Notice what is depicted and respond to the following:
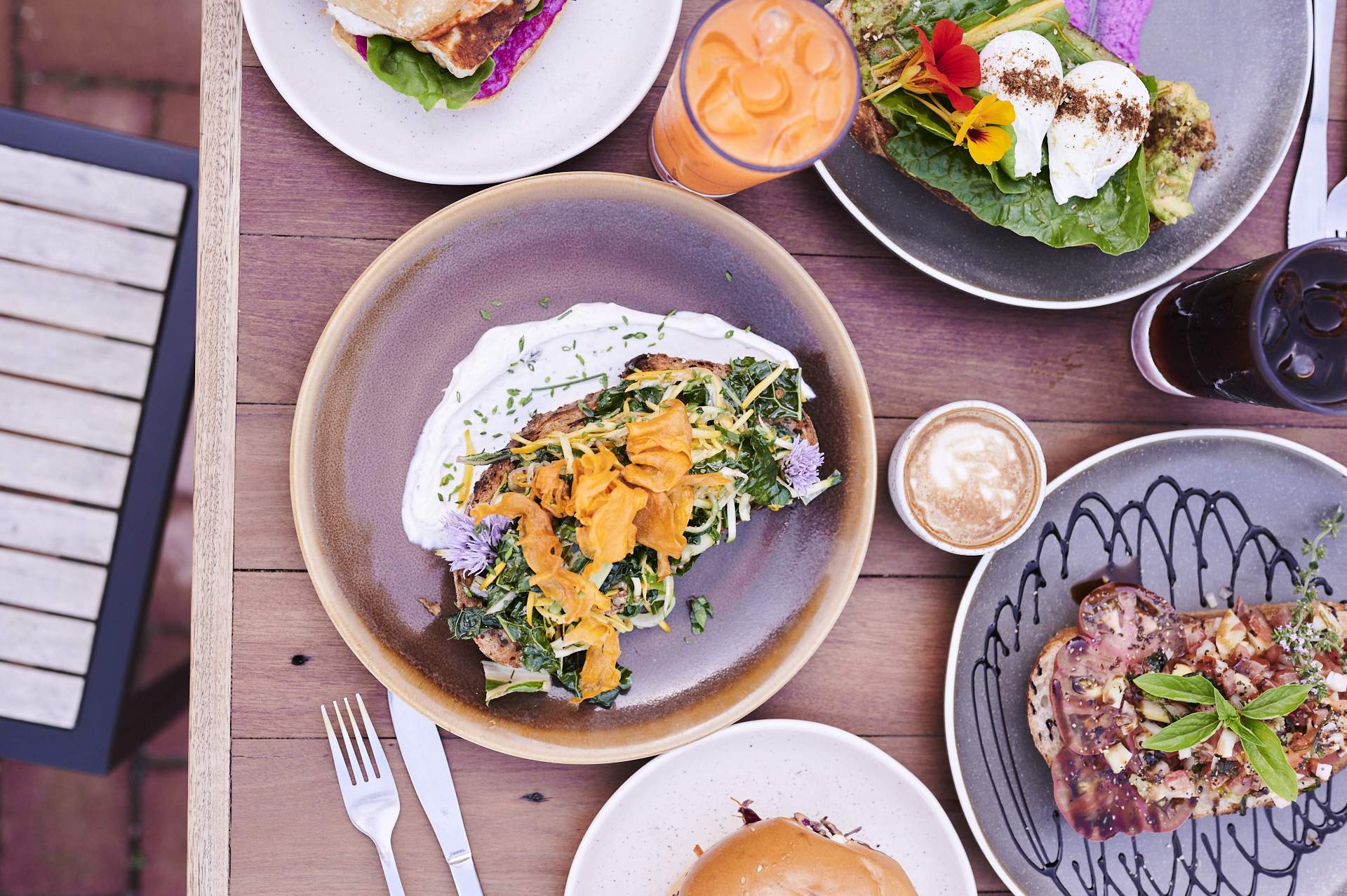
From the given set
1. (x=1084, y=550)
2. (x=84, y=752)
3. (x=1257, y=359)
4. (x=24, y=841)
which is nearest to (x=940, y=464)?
(x=1084, y=550)

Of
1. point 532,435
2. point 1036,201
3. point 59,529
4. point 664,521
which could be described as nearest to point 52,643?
point 59,529

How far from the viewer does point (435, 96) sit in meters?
1.70

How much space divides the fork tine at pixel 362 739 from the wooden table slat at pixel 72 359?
1.06m

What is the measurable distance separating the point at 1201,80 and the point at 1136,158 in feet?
1.01

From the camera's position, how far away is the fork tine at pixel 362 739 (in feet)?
5.90

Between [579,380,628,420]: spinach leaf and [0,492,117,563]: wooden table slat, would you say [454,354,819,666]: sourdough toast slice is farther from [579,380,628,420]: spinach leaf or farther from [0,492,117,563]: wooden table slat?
[0,492,117,563]: wooden table slat

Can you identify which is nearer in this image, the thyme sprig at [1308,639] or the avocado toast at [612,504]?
the avocado toast at [612,504]

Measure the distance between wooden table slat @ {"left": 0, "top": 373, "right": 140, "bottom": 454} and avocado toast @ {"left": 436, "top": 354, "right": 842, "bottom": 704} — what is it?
1096mm

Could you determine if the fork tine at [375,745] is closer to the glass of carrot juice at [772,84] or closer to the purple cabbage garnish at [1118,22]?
the glass of carrot juice at [772,84]

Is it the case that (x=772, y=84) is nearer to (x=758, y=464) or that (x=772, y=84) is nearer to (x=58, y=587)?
(x=758, y=464)

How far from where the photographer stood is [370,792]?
1.80 meters

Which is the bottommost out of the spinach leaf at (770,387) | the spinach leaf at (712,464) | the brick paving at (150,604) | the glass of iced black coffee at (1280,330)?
the brick paving at (150,604)

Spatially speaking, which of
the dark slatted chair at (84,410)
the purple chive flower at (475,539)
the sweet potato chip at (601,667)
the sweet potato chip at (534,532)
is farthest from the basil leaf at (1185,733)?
the dark slatted chair at (84,410)

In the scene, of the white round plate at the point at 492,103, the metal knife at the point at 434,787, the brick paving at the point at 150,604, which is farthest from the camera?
the brick paving at the point at 150,604
